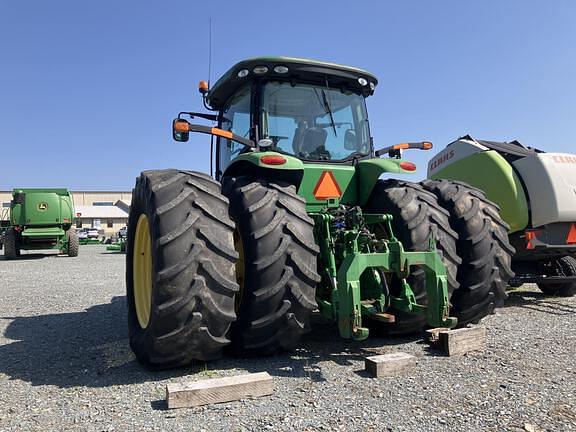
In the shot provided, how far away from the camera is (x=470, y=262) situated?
13.1 feet

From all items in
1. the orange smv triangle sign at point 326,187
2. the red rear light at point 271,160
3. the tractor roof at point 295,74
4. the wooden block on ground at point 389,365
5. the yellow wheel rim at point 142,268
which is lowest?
the wooden block on ground at point 389,365

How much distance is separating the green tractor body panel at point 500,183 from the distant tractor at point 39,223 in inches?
612

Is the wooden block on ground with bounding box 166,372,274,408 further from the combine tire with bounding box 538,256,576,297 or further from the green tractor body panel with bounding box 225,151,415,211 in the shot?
the combine tire with bounding box 538,256,576,297

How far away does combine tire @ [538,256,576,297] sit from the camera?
6595 millimetres

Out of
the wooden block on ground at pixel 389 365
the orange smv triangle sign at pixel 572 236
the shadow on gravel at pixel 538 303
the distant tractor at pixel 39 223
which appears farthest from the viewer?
the distant tractor at pixel 39 223

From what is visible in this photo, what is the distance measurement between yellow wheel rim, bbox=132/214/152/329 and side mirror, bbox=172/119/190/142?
0.78 meters

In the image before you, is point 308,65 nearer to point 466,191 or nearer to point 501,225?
point 466,191

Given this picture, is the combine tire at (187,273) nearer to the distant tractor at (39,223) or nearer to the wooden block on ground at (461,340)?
the wooden block on ground at (461,340)

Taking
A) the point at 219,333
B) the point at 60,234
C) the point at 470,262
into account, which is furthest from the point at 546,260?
the point at 60,234

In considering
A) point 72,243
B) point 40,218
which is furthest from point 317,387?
point 40,218

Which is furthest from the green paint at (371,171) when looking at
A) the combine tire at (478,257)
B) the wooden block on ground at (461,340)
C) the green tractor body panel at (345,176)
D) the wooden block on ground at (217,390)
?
the wooden block on ground at (217,390)

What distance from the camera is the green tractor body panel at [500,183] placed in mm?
6000

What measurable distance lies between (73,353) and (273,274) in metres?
1.99

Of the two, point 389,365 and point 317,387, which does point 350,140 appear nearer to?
point 389,365
